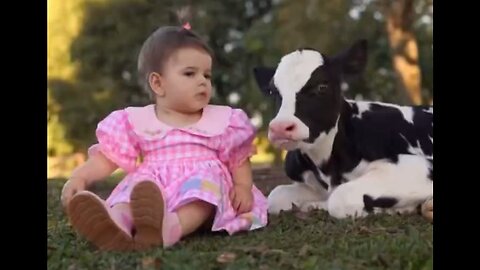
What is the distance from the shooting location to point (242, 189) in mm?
2615

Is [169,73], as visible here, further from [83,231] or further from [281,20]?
[281,20]

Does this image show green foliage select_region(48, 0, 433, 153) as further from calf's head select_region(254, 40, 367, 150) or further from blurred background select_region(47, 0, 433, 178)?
calf's head select_region(254, 40, 367, 150)

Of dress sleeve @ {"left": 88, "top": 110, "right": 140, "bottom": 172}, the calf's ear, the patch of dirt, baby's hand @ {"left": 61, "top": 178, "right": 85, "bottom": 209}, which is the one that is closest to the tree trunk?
the patch of dirt

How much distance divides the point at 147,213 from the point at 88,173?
49 centimetres

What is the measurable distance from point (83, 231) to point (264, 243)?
549 millimetres

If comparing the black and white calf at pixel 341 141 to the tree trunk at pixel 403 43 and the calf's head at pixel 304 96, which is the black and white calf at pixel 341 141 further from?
the tree trunk at pixel 403 43

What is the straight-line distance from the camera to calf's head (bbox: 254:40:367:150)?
268 centimetres

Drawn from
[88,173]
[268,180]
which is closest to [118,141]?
[88,173]

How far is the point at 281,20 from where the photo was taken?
404 inches

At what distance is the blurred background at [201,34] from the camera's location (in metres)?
9.56

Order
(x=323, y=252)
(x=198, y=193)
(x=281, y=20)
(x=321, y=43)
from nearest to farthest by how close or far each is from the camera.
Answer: (x=323, y=252) → (x=198, y=193) → (x=321, y=43) → (x=281, y=20)

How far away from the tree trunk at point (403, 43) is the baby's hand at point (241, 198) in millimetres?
6136
